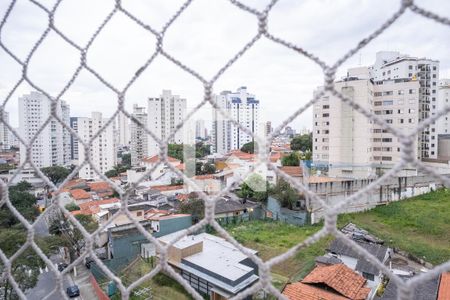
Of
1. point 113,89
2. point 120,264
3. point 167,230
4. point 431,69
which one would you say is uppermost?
point 431,69

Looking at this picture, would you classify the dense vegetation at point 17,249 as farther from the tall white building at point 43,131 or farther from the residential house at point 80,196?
the residential house at point 80,196

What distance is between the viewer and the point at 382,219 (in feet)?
20.0

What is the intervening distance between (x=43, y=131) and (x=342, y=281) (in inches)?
123

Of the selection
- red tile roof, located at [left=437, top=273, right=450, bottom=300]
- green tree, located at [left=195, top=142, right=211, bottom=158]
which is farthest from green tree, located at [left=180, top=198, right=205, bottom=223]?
green tree, located at [left=195, top=142, right=211, bottom=158]

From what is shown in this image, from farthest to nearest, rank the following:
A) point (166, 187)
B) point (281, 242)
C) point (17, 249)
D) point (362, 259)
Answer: point (166, 187) → point (281, 242) → point (362, 259) → point (17, 249)

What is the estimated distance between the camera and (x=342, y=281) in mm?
3117

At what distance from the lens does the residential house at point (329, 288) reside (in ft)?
9.30

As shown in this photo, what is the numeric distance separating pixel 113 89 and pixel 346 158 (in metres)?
5.37

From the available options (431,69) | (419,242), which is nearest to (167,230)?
(419,242)

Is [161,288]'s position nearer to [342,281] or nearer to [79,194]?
[342,281]

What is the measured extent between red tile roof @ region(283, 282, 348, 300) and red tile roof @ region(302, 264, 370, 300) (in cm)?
7

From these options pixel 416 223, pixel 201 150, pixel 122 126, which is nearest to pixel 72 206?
pixel 122 126

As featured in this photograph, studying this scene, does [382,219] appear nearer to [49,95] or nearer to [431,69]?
[431,69]

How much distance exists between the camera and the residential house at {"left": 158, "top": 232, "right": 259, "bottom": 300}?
3.23 m
